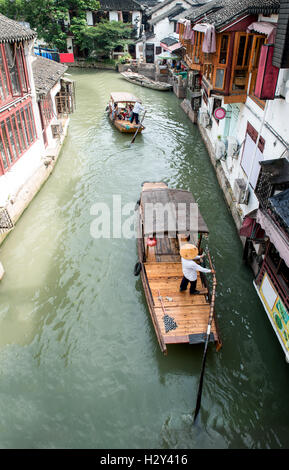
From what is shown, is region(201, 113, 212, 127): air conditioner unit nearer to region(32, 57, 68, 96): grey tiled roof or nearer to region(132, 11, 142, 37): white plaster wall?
region(32, 57, 68, 96): grey tiled roof

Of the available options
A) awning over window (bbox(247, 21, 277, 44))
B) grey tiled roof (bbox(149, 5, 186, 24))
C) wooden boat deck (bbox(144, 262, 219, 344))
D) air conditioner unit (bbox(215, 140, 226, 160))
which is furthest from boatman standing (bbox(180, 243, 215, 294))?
grey tiled roof (bbox(149, 5, 186, 24))

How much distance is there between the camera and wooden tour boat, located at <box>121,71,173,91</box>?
33.6m

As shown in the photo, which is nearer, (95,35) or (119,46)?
(95,35)

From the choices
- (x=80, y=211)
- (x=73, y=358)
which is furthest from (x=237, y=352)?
(x=80, y=211)

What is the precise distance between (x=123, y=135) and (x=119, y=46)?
3026cm

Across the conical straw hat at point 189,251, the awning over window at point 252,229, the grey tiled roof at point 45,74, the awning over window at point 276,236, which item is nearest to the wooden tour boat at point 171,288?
the conical straw hat at point 189,251

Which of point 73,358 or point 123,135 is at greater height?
point 123,135

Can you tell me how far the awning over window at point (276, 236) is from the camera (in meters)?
6.83

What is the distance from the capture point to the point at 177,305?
877 cm

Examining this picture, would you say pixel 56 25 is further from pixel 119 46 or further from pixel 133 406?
pixel 133 406

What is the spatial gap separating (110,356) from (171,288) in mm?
2461

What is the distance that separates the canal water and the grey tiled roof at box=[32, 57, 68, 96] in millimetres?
6211

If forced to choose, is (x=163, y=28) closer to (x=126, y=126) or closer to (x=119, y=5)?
(x=119, y=5)

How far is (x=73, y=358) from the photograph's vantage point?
823 centimetres
